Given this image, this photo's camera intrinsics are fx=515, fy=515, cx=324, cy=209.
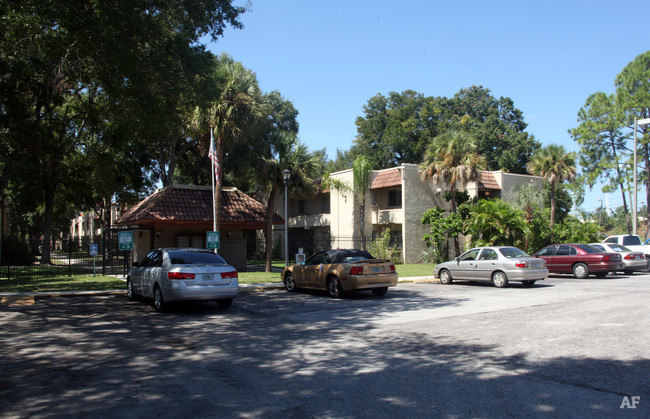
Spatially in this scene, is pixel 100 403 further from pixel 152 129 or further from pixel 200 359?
pixel 152 129

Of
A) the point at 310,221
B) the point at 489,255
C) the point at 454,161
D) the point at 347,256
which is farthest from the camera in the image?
the point at 310,221

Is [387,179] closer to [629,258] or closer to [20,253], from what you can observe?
[629,258]

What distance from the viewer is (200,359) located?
24.9 ft

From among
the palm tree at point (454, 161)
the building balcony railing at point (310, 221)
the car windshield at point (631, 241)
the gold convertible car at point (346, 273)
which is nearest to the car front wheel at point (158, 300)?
the gold convertible car at point (346, 273)

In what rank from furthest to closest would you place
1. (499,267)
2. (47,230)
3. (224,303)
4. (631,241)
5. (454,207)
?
(47,230) < (454,207) < (631,241) < (499,267) < (224,303)

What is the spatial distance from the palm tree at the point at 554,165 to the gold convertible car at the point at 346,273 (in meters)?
21.5

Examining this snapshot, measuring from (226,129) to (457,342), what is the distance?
16.0 metres

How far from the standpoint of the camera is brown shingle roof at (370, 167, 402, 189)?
105 feet

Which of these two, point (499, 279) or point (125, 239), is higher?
point (125, 239)

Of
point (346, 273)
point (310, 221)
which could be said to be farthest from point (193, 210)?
point (346, 273)

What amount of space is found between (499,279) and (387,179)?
15.5m

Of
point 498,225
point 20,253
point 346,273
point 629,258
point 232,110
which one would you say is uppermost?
point 232,110

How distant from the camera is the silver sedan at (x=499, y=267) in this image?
17.6m

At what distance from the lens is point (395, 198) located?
3397cm
